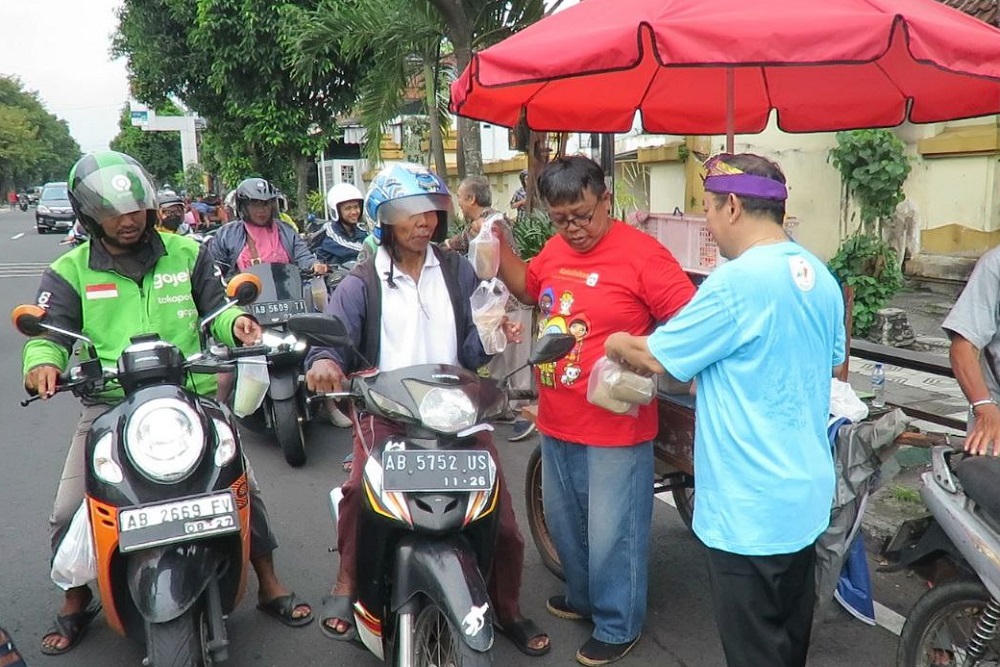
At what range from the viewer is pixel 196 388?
322 cm

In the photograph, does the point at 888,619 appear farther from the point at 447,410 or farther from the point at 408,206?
the point at 408,206

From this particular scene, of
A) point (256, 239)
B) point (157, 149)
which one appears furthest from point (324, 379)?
point (157, 149)

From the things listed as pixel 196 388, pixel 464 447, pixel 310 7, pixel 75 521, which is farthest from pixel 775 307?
pixel 310 7

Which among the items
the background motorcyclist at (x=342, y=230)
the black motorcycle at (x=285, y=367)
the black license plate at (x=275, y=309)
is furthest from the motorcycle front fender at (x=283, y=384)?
the background motorcyclist at (x=342, y=230)

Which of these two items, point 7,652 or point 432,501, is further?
point 432,501

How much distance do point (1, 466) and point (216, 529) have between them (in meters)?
3.81

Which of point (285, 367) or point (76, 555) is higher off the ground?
point (285, 367)

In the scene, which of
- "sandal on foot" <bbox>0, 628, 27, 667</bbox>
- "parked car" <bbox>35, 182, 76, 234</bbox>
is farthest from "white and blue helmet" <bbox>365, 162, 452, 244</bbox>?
"parked car" <bbox>35, 182, 76, 234</bbox>

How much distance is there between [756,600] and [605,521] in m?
0.84

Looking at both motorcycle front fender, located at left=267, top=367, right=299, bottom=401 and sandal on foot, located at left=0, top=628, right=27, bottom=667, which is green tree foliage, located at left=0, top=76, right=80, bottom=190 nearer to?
motorcycle front fender, located at left=267, top=367, right=299, bottom=401

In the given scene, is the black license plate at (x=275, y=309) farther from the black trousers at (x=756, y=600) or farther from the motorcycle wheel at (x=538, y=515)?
the black trousers at (x=756, y=600)

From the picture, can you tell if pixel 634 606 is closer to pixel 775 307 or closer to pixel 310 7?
pixel 775 307

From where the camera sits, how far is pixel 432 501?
93.7 inches

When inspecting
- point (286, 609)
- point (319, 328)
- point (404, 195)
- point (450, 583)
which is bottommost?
point (286, 609)
